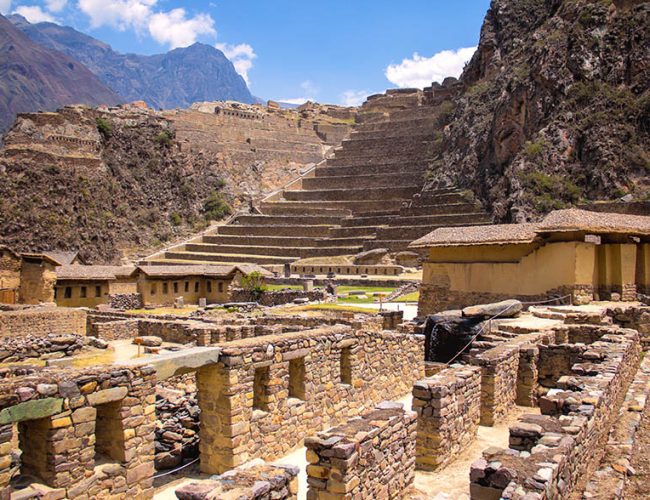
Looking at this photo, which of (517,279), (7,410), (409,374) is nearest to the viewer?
(7,410)

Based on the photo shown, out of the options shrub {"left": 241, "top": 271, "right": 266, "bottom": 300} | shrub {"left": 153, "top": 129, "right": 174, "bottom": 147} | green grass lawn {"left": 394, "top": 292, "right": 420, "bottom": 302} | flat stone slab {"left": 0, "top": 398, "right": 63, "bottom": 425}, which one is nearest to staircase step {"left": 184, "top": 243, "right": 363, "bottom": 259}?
green grass lawn {"left": 394, "top": 292, "right": 420, "bottom": 302}

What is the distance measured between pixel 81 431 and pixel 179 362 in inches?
55.6

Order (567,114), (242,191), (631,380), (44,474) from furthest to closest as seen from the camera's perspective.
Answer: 1. (242,191)
2. (567,114)
3. (631,380)
4. (44,474)

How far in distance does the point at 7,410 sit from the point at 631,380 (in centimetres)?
994

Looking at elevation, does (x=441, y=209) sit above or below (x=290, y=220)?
above

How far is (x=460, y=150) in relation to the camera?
7188cm

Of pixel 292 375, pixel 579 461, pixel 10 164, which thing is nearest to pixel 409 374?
pixel 292 375

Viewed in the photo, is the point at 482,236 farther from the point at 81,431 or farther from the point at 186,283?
the point at 186,283

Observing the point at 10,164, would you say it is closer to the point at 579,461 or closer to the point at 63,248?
the point at 63,248

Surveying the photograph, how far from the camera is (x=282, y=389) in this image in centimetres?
856

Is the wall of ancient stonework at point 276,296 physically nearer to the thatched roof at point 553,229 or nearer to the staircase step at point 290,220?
the thatched roof at point 553,229

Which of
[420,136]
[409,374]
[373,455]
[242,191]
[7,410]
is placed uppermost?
[420,136]

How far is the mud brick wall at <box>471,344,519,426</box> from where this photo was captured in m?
9.05

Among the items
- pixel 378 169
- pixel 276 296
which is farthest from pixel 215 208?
pixel 276 296
